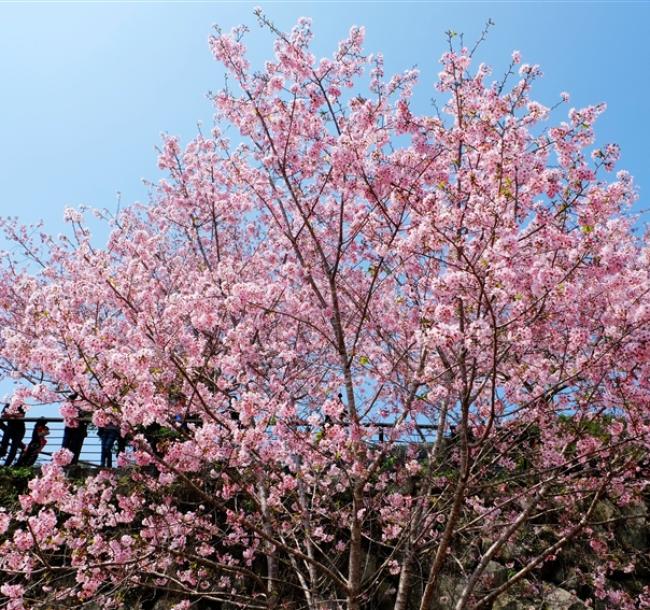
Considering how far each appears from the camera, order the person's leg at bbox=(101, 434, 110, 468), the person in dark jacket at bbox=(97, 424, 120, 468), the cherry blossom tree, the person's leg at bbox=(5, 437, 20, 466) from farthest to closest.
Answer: the person's leg at bbox=(5, 437, 20, 466)
the person's leg at bbox=(101, 434, 110, 468)
the person in dark jacket at bbox=(97, 424, 120, 468)
the cherry blossom tree

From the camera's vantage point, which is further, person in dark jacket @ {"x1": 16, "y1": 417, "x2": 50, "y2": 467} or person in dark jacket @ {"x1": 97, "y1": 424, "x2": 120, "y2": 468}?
person in dark jacket @ {"x1": 16, "y1": 417, "x2": 50, "y2": 467}

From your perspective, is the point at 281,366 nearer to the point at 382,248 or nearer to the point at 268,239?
the point at 268,239

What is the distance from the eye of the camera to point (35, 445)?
12.5 m

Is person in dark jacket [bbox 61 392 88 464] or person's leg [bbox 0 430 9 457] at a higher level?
person in dark jacket [bbox 61 392 88 464]

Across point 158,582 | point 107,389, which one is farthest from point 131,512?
point 107,389

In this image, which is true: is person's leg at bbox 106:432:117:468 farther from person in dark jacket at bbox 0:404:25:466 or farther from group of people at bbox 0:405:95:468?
person in dark jacket at bbox 0:404:25:466

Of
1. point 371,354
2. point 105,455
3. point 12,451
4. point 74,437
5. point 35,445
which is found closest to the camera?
point 371,354

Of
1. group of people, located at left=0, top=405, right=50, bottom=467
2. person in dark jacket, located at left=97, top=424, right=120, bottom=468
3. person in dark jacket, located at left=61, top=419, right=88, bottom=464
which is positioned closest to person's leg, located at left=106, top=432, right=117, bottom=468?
person in dark jacket, located at left=97, top=424, right=120, bottom=468

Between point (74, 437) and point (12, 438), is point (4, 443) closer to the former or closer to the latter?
point (12, 438)

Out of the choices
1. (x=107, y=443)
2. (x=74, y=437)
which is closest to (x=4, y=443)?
(x=74, y=437)

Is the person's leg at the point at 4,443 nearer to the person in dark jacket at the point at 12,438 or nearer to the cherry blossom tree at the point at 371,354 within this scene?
the person in dark jacket at the point at 12,438

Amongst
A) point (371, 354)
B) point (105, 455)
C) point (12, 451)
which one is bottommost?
point (12, 451)

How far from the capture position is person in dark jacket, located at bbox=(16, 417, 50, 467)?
1234cm

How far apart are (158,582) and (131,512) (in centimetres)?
167
